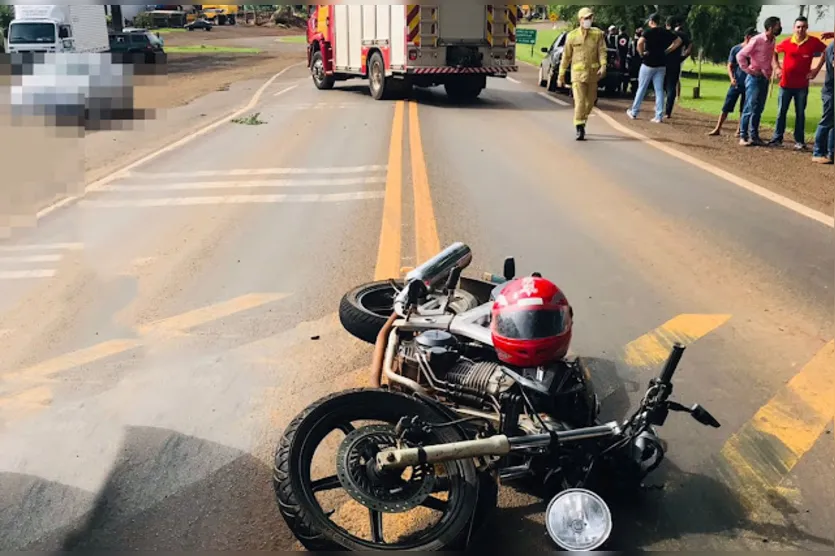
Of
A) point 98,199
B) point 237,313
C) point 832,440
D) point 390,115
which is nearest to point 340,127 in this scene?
point 390,115

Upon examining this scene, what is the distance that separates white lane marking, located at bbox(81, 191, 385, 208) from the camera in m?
9.40

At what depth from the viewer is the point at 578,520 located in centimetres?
328

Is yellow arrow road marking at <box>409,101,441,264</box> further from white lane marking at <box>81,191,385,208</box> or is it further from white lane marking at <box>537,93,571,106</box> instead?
white lane marking at <box>537,93,571,106</box>

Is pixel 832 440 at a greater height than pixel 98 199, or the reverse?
pixel 98 199

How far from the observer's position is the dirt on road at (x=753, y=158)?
9919 millimetres

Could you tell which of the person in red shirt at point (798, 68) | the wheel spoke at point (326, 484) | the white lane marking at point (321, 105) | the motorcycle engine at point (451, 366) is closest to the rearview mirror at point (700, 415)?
the motorcycle engine at point (451, 366)

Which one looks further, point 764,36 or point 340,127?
point 340,127

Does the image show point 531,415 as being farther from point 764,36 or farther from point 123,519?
point 764,36

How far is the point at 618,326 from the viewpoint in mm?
5688

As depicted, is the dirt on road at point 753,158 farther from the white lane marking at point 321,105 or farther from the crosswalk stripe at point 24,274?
the crosswalk stripe at point 24,274

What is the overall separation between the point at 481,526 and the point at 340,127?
1319 centimetres

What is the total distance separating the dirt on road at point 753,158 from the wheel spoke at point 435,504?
23.0 feet

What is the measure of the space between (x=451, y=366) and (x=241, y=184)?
714 centimetres

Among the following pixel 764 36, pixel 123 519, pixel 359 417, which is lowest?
pixel 123 519
